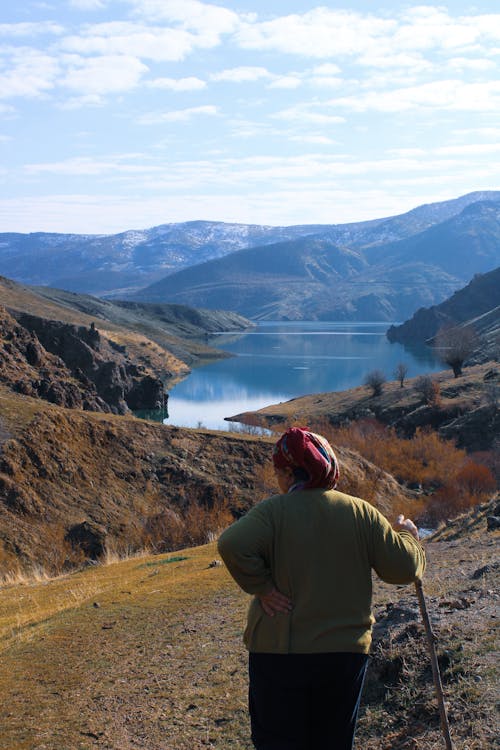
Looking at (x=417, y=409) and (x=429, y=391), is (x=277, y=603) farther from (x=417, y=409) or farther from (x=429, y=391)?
(x=429, y=391)

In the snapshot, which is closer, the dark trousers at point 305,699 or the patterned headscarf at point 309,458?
the dark trousers at point 305,699

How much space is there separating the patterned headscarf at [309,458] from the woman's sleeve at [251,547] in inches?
10.6

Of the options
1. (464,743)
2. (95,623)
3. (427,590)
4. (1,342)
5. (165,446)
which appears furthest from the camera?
(1,342)

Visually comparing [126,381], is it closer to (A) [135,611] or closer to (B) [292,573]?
(A) [135,611]

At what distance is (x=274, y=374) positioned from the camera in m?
119

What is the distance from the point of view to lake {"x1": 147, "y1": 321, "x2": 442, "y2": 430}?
87.1 metres

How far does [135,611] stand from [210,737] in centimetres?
433

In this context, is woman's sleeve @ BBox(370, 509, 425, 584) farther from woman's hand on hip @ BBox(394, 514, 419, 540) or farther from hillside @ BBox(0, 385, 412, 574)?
hillside @ BBox(0, 385, 412, 574)

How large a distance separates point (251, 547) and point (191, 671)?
393 centimetres

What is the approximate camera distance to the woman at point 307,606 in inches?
150

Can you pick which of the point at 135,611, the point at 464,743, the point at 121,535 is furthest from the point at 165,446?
the point at 464,743

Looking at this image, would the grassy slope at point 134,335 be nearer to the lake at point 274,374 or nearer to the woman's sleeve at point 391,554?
the lake at point 274,374

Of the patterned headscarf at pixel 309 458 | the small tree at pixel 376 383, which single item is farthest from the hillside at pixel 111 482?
the small tree at pixel 376 383

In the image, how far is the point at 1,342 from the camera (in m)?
47.7
